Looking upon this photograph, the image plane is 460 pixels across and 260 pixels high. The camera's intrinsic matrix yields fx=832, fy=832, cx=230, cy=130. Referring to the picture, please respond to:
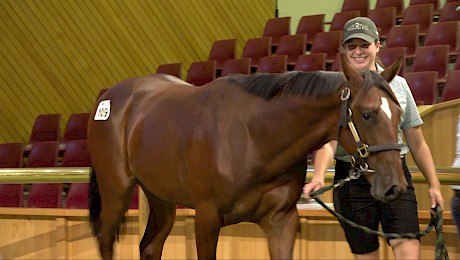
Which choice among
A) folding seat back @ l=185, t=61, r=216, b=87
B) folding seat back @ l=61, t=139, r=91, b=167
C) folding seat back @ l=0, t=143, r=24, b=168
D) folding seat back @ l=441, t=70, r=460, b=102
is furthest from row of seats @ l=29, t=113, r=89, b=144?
folding seat back @ l=441, t=70, r=460, b=102

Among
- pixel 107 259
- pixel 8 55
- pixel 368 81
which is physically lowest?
pixel 107 259

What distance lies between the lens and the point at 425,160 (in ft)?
10.8

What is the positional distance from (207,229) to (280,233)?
308 millimetres

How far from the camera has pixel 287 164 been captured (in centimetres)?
335

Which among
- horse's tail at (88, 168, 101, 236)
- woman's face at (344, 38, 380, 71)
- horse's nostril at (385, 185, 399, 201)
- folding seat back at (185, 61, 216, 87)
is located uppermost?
folding seat back at (185, 61, 216, 87)

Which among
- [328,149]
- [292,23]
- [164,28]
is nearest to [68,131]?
[164,28]

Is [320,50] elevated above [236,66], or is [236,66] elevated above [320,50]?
[320,50]

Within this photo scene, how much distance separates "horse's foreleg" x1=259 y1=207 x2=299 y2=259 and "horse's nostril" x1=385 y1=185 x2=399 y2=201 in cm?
67

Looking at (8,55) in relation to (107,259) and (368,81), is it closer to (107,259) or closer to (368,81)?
(107,259)

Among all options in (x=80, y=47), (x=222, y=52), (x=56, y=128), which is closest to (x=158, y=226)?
(x=56, y=128)

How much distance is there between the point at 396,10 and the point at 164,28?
9.91 feet

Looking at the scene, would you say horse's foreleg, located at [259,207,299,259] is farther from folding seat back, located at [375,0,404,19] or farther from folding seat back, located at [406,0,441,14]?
folding seat back, located at [375,0,404,19]

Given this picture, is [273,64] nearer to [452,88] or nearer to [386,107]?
[452,88]

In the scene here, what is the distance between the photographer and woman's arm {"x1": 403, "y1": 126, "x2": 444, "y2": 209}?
3.27 meters
